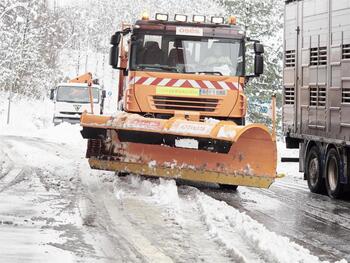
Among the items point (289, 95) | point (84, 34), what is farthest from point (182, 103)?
point (84, 34)

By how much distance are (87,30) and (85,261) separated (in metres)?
99.2

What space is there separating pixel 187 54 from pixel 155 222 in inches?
188

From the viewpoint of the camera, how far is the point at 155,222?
274 inches

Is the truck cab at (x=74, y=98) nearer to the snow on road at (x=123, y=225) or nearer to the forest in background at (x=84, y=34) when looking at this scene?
the forest in background at (x=84, y=34)

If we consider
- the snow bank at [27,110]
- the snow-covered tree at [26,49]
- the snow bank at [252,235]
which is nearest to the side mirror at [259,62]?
the snow bank at [252,235]

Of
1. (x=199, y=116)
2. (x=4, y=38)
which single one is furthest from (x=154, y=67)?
(x=4, y=38)

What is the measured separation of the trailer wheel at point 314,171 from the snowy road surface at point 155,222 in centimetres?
43

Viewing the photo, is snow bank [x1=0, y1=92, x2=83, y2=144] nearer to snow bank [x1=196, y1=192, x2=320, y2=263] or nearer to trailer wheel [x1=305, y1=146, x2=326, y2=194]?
trailer wheel [x1=305, y1=146, x2=326, y2=194]

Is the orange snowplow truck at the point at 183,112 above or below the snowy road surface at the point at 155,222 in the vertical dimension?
above

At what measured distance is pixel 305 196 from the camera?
10922 millimetres

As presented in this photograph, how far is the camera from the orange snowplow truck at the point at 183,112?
9695mm

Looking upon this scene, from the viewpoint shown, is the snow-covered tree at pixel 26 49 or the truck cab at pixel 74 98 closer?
the truck cab at pixel 74 98

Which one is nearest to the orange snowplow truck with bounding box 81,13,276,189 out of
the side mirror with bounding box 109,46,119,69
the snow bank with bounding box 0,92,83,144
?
the side mirror with bounding box 109,46,119,69

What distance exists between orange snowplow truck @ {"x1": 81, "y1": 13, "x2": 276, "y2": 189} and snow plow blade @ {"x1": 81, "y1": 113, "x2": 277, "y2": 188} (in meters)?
0.01
